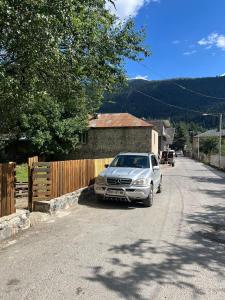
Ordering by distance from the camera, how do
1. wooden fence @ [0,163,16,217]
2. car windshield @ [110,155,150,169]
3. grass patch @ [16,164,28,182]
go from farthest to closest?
grass patch @ [16,164,28,182], car windshield @ [110,155,150,169], wooden fence @ [0,163,16,217]

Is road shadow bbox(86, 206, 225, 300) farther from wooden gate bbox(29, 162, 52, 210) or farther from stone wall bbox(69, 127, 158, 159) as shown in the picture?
stone wall bbox(69, 127, 158, 159)

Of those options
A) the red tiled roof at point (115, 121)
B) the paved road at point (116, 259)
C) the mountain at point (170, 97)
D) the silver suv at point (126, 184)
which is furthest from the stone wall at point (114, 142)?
the paved road at point (116, 259)

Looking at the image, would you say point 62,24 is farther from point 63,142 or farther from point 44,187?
point 63,142

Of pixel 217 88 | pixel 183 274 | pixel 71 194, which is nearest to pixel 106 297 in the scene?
pixel 183 274

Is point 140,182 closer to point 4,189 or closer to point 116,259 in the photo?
point 4,189

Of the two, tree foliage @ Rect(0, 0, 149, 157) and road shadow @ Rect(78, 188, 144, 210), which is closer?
tree foliage @ Rect(0, 0, 149, 157)

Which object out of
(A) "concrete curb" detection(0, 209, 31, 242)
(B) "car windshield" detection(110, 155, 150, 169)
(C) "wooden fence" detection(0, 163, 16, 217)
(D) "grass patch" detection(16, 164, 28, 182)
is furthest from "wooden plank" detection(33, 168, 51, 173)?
(D) "grass patch" detection(16, 164, 28, 182)

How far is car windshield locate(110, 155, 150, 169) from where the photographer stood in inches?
518

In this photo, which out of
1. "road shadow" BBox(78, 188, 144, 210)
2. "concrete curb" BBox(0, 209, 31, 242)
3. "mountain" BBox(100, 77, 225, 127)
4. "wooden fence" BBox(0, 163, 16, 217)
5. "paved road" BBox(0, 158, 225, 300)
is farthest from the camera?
"mountain" BBox(100, 77, 225, 127)

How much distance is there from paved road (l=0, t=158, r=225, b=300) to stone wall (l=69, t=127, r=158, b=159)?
32087 millimetres

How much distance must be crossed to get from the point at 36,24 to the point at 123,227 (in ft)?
16.4

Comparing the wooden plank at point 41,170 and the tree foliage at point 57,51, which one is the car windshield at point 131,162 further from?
the wooden plank at point 41,170

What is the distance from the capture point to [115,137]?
43.0m

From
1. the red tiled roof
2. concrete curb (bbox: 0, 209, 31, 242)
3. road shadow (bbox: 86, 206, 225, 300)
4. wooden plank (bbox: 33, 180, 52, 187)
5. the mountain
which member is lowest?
road shadow (bbox: 86, 206, 225, 300)
